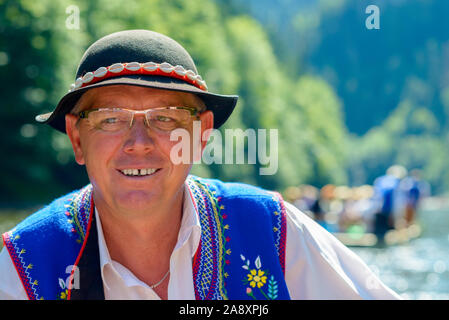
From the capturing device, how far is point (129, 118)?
231 centimetres

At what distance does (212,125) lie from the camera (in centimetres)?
266

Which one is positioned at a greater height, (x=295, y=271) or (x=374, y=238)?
(x=295, y=271)

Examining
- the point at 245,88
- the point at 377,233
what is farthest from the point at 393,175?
the point at 245,88

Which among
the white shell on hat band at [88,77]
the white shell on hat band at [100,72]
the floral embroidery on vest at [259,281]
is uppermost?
the white shell on hat band at [100,72]

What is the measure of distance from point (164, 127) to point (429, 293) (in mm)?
11628

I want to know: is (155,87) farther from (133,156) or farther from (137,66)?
(133,156)

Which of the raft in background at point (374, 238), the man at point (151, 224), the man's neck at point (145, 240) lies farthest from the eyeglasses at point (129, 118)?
the raft in background at point (374, 238)

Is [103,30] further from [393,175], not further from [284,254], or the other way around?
[284,254]

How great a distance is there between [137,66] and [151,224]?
615 millimetres

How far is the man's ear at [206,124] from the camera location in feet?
8.46
